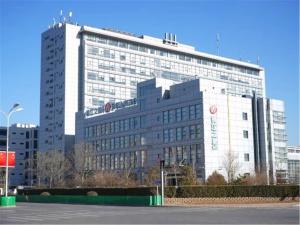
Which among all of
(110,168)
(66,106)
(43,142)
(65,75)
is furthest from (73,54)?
(110,168)

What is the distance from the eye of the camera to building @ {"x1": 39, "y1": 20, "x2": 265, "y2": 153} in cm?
12275

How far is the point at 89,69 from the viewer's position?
12369 centimetres

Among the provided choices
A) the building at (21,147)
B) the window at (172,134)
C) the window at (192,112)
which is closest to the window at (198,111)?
the window at (192,112)

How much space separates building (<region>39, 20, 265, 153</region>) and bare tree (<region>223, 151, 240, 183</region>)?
49577 mm

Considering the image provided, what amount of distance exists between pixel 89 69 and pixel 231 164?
57.2 meters

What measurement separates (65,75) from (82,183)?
141 ft

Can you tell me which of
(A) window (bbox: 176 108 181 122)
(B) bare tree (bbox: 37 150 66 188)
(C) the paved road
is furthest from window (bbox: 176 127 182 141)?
(C) the paved road

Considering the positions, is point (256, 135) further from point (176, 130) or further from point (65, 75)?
point (65, 75)

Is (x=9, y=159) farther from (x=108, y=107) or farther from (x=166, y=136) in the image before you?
(x=108, y=107)

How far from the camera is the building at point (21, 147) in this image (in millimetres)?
140375

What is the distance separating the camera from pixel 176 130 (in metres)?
89.6

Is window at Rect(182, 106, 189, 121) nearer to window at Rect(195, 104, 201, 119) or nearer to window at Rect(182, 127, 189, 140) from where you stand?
window at Rect(182, 127, 189, 140)

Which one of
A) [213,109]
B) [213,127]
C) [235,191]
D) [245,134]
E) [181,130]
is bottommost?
[235,191]

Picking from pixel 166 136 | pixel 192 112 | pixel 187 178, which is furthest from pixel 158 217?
pixel 166 136
